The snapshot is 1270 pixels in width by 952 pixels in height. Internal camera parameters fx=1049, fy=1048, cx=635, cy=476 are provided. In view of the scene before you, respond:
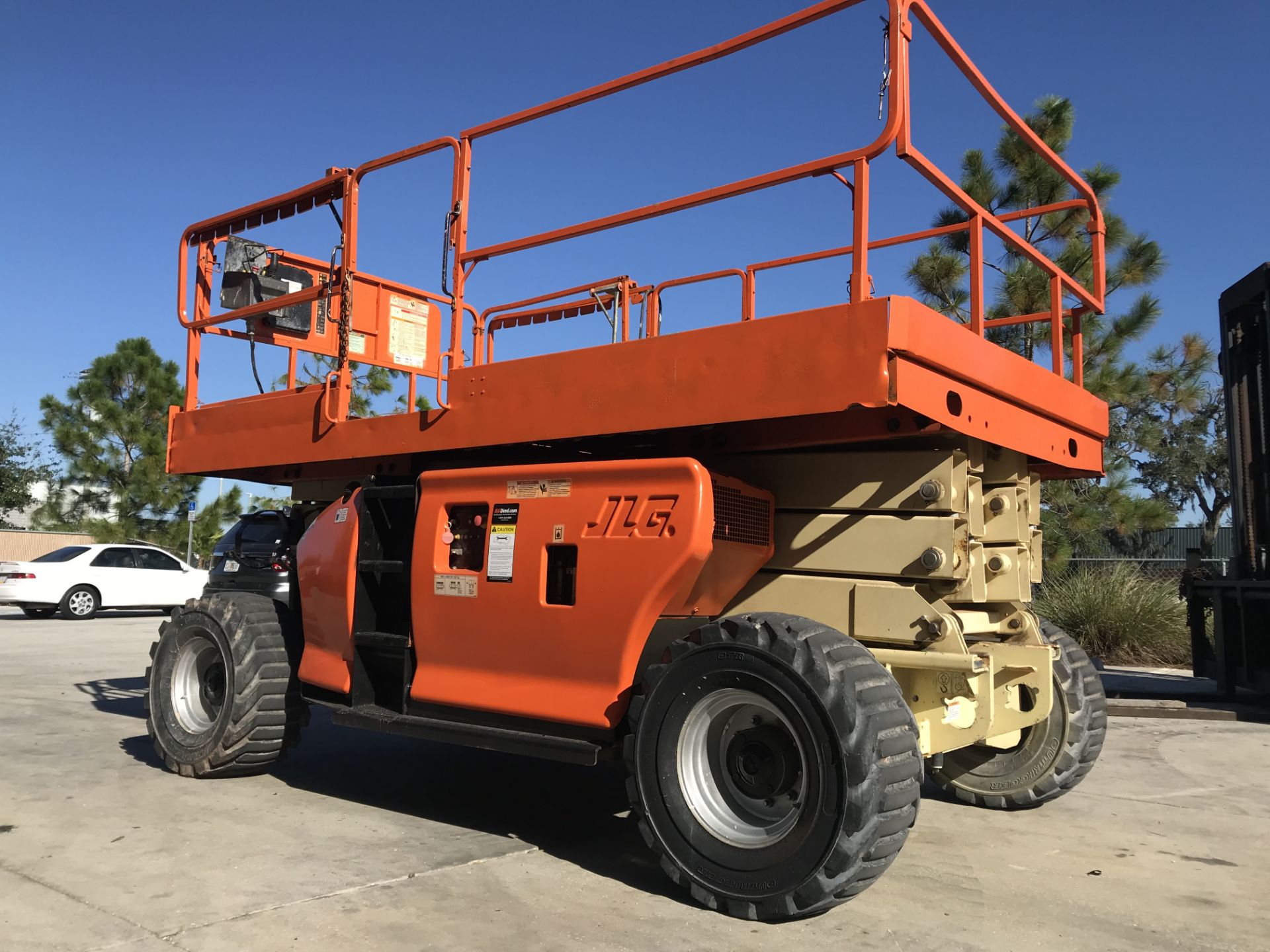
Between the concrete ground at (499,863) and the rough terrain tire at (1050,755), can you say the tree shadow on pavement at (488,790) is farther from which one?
the rough terrain tire at (1050,755)

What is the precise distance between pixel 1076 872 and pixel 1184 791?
2166 mm

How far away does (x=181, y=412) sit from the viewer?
6777 millimetres

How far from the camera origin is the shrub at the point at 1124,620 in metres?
13.2

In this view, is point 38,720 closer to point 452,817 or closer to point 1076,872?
point 452,817

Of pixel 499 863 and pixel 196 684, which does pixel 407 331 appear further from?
pixel 499 863

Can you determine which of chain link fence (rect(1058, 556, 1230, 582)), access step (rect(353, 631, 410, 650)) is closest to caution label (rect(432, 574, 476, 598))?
access step (rect(353, 631, 410, 650))

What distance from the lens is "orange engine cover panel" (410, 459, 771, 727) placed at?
13.8 ft

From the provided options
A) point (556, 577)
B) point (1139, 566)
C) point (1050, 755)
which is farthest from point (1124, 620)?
point (556, 577)

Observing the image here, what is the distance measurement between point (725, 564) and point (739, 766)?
84 centimetres

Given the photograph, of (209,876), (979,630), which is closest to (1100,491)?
(979,630)

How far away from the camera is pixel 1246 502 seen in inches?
362

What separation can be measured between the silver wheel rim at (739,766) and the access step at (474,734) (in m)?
0.49

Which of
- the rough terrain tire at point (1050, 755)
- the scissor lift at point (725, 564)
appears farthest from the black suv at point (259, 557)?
the rough terrain tire at point (1050, 755)

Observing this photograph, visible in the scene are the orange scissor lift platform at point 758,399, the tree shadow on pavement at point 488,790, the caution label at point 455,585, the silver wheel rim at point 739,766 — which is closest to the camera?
the orange scissor lift platform at point 758,399
